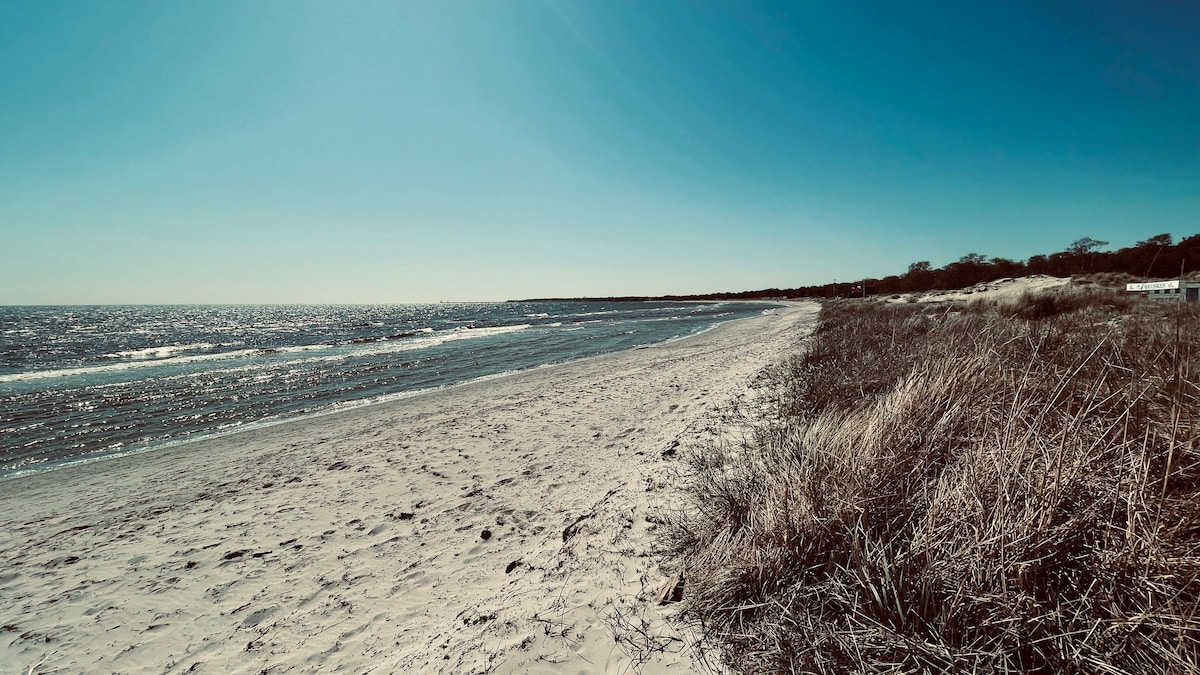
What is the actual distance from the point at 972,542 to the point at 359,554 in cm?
520

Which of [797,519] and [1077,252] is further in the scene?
[1077,252]

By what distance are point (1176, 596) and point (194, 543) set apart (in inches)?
307

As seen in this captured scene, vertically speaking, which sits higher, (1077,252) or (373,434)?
(1077,252)

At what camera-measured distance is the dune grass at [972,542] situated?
71.2 inches

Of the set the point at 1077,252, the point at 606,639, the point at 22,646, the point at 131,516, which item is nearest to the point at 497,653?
the point at 606,639

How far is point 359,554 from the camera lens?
4660mm

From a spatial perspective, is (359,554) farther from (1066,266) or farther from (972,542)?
(1066,266)

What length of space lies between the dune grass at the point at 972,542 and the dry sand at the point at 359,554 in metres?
0.65

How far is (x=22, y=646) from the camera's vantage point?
3.62m

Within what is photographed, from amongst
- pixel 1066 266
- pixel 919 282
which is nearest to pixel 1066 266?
pixel 1066 266

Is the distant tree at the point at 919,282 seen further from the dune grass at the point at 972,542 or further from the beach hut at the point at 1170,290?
the dune grass at the point at 972,542

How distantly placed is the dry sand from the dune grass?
0.65 m

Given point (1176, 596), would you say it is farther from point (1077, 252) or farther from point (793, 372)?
point (1077, 252)

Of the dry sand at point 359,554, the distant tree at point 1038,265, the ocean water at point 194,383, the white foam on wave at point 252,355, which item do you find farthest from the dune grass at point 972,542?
the distant tree at point 1038,265
